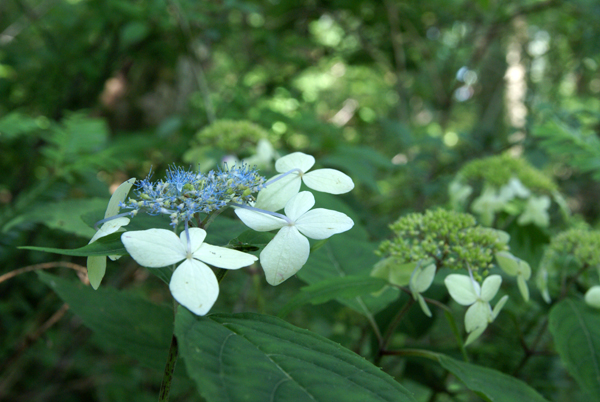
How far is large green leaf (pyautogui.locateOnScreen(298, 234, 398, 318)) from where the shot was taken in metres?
1.01

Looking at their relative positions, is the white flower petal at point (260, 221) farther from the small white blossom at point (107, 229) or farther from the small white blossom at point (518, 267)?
the small white blossom at point (518, 267)

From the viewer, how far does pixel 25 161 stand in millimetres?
2121

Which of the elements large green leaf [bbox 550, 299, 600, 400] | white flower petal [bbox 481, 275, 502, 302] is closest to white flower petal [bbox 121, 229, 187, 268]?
white flower petal [bbox 481, 275, 502, 302]

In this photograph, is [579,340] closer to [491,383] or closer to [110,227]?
[491,383]

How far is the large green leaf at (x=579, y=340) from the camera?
0.87 m

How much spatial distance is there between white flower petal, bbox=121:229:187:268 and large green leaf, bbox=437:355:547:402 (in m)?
0.54

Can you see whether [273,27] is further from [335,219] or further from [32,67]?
[335,219]

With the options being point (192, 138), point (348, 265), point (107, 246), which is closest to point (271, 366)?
point (107, 246)

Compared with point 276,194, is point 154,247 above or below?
below

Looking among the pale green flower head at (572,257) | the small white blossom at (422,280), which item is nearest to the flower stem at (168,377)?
the small white blossom at (422,280)

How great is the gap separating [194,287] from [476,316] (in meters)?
0.55

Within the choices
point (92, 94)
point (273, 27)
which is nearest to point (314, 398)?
point (92, 94)

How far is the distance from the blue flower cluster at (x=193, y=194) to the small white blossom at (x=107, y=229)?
0.06ft

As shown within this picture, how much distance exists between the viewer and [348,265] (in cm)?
108
